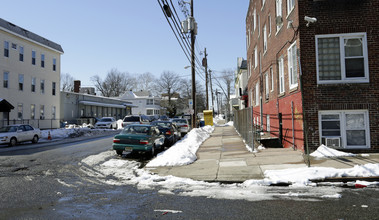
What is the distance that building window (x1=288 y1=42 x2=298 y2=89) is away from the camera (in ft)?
38.7

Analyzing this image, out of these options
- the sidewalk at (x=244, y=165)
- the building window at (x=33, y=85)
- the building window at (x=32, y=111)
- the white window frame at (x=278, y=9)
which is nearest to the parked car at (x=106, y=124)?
the building window at (x=32, y=111)

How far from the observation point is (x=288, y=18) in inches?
484

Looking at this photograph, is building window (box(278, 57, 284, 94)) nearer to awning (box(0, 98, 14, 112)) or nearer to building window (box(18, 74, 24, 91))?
awning (box(0, 98, 14, 112))

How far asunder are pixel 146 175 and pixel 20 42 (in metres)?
27.3

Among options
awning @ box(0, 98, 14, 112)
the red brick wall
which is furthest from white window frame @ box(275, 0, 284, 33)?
awning @ box(0, 98, 14, 112)

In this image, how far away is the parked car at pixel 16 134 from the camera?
1744 centimetres

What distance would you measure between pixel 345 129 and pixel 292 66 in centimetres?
327

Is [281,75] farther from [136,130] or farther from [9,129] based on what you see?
[9,129]

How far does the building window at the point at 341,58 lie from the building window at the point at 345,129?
1.25 m

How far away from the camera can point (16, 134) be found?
18172mm

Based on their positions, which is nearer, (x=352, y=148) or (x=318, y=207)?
(x=318, y=207)

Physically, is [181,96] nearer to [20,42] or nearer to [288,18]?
[20,42]

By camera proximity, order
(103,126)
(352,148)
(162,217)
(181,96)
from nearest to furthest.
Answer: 1. (162,217)
2. (352,148)
3. (103,126)
4. (181,96)

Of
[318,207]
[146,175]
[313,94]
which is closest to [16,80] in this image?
[146,175]
